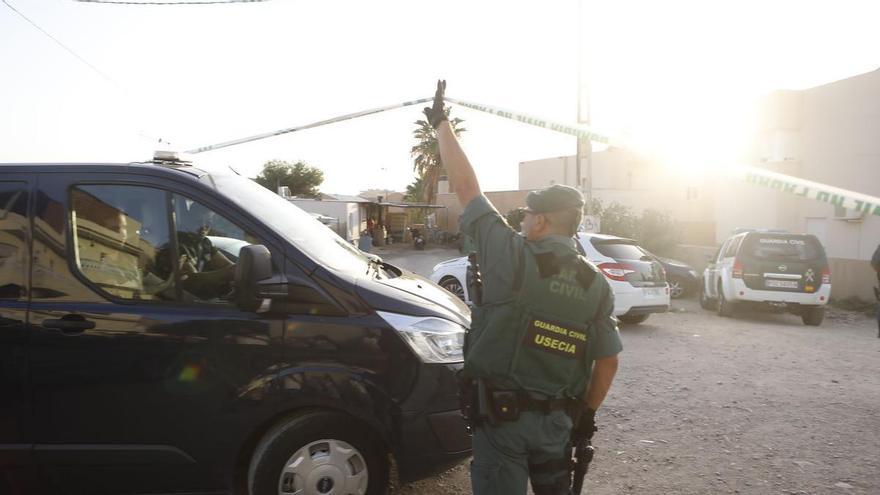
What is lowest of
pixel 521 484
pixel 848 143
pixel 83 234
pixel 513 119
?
pixel 521 484

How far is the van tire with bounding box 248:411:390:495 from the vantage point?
9.61 feet

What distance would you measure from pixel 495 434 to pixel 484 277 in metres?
0.58

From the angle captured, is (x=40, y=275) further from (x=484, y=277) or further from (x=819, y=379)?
(x=819, y=379)

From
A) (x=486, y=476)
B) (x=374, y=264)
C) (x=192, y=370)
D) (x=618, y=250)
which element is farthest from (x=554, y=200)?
(x=618, y=250)

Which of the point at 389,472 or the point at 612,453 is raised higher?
the point at 389,472

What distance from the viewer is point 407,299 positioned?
3.26m

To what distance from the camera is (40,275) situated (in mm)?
3061

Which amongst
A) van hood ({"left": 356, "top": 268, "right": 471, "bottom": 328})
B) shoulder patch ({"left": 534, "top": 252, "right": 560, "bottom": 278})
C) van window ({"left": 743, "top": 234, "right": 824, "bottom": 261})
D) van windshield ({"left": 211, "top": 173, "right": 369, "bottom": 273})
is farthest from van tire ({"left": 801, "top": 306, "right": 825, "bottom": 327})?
shoulder patch ({"left": 534, "top": 252, "right": 560, "bottom": 278})

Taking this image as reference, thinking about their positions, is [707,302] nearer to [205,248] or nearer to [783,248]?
[783,248]

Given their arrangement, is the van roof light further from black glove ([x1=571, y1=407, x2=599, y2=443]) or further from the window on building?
black glove ([x1=571, y1=407, x2=599, y2=443])

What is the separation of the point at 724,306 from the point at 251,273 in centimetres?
1126

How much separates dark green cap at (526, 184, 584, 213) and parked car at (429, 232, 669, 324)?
714 centimetres

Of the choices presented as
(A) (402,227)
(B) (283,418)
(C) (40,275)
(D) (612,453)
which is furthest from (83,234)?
(A) (402,227)

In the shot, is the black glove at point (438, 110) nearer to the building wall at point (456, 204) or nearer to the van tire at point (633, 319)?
the van tire at point (633, 319)
